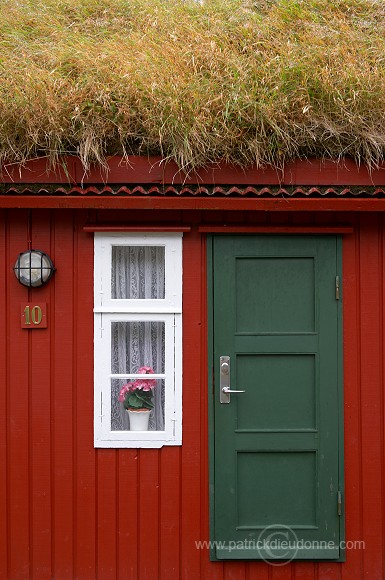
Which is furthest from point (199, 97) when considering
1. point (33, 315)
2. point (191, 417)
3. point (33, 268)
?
point (191, 417)

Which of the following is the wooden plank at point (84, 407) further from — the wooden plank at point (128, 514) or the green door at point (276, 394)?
the green door at point (276, 394)

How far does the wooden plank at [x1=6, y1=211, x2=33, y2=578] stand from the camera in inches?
181

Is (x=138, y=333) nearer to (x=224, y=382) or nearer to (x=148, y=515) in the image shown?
(x=224, y=382)

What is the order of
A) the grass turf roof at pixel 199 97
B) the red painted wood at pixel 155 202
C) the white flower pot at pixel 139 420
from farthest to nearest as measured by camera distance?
the white flower pot at pixel 139 420 < the grass turf roof at pixel 199 97 < the red painted wood at pixel 155 202

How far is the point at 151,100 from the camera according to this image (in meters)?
4.71

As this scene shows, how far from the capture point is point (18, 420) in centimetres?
465

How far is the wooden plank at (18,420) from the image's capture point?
4.60 m

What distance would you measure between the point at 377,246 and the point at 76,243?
7.59 ft

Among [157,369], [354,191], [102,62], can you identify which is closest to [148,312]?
[157,369]

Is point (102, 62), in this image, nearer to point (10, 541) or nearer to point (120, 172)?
point (120, 172)

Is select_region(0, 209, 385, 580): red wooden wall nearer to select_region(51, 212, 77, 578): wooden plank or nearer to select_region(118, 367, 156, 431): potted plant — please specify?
select_region(51, 212, 77, 578): wooden plank

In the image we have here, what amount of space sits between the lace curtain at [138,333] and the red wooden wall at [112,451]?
0.20m

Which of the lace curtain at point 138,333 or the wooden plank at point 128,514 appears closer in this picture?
the wooden plank at point 128,514

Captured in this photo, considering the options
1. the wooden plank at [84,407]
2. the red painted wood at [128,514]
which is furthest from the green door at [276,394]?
the wooden plank at [84,407]
